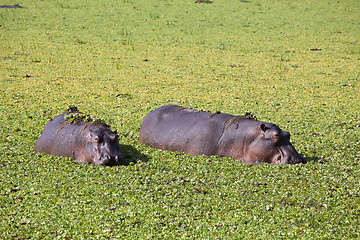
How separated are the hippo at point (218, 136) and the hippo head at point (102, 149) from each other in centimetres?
99

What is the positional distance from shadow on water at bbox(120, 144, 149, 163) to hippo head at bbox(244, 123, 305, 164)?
4.70ft

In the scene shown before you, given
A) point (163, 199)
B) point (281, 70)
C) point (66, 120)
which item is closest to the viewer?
point (163, 199)

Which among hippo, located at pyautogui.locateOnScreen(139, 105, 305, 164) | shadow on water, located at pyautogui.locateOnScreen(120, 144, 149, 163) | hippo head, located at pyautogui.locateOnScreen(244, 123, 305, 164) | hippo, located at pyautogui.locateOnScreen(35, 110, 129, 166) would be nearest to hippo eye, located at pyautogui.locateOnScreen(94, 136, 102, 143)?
hippo, located at pyautogui.locateOnScreen(35, 110, 129, 166)

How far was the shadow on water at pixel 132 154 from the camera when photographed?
20.9ft

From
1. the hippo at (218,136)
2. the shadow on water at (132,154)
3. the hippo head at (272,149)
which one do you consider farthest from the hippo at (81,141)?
the hippo head at (272,149)

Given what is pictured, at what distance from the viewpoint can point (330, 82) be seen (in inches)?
461

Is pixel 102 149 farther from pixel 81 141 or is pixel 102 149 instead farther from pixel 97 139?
pixel 81 141

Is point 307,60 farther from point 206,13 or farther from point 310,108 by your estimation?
point 206,13

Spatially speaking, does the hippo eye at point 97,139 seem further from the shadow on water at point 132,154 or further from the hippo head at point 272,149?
the hippo head at point 272,149

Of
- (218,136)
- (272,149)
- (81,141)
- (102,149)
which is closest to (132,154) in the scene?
(102,149)

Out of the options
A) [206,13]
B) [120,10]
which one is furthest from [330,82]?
[120,10]

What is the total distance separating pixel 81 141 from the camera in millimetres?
6254

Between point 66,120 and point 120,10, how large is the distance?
15007 mm

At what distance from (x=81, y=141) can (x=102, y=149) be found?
39 centimetres
